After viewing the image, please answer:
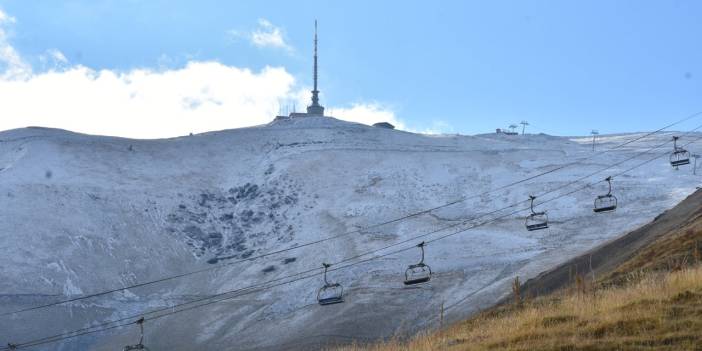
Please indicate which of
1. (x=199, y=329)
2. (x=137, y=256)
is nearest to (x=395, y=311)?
(x=199, y=329)

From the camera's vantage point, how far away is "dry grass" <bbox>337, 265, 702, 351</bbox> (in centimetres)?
1423

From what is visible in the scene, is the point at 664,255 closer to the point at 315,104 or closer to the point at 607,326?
the point at 607,326

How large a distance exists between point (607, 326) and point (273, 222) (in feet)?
207

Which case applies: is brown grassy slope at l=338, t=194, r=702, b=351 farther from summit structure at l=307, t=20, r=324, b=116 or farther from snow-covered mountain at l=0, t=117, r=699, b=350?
summit structure at l=307, t=20, r=324, b=116

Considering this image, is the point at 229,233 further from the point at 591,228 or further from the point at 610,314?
the point at 610,314

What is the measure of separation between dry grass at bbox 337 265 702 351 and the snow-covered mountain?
2527 centimetres

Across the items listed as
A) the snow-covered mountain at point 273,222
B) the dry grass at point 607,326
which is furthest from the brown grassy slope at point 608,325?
the snow-covered mountain at point 273,222

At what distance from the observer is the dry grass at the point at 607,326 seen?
1423 cm

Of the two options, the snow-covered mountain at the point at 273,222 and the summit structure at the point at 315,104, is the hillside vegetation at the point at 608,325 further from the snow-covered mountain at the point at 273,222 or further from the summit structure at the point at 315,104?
the summit structure at the point at 315,104

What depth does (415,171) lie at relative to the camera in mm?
85938

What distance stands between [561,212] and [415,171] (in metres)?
21.2

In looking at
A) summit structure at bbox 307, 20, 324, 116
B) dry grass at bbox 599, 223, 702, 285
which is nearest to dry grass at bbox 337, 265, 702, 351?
dry grass at bbox 599, 223, 702, 285

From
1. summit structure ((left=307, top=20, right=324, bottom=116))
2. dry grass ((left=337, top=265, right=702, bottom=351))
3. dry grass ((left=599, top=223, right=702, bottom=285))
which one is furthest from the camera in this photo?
summit structure ((left=307, top=20, right=324, bottom=116))

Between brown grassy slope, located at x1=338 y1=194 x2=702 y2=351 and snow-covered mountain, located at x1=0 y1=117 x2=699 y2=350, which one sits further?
snow-covered mountain, located at x1=0 y1=117 x2=699 y2=350
